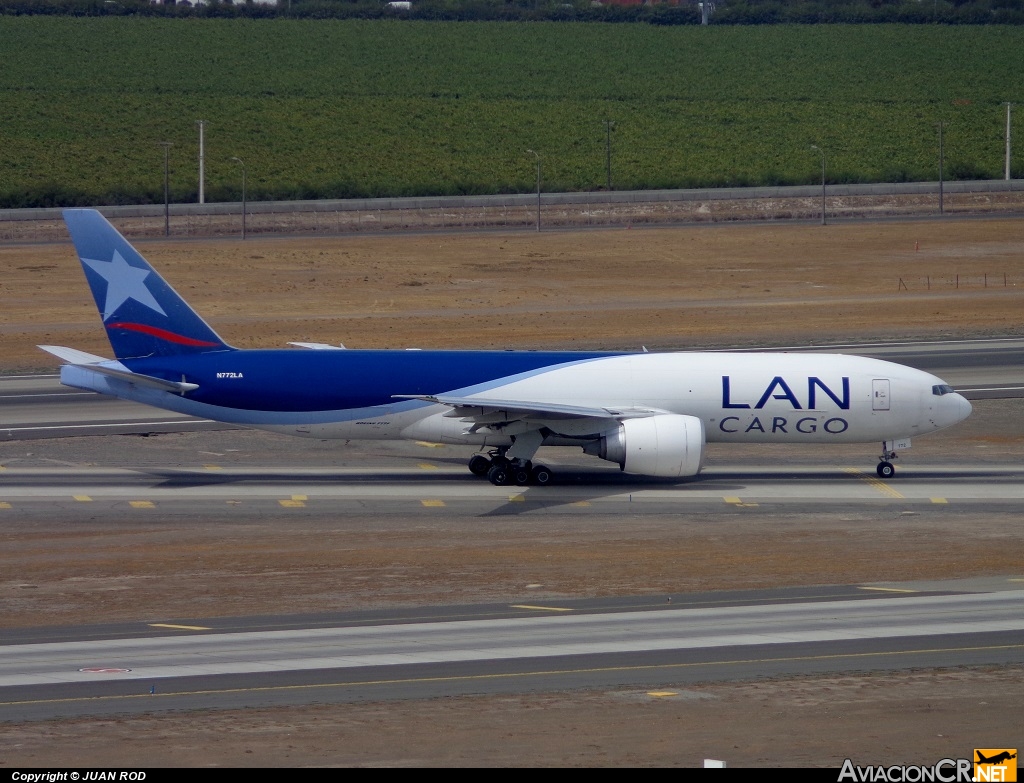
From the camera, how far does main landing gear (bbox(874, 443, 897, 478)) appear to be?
44656mm

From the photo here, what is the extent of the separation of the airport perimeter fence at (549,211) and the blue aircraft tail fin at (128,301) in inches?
2714

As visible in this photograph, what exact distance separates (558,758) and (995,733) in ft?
20.6

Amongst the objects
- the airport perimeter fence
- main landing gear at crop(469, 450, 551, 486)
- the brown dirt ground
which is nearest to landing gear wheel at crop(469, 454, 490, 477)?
main landing gear at crop(469, 450, 551, 486)

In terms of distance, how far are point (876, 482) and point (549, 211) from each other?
82581 mm

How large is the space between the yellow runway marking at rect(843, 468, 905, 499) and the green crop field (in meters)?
101

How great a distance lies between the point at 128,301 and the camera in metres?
44.1

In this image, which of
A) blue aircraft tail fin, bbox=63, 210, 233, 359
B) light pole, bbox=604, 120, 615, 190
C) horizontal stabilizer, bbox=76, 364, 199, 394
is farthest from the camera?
light pole, bbox=604, 120, 615, 190

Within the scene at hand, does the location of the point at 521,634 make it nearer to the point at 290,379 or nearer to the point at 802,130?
the point at 290,379

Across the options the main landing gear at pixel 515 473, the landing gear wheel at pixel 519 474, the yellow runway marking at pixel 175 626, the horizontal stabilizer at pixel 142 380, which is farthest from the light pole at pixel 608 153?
the yellow runway marking at pixel 175 626

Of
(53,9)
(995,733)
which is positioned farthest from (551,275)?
(53,9)

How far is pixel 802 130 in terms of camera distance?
16888 cm

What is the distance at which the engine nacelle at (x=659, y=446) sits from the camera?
41.9 meters

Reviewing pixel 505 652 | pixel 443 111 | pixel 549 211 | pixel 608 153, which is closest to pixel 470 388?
pixel 505 652

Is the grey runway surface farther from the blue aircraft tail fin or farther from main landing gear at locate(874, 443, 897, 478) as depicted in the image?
the blue aircraft tail fin
